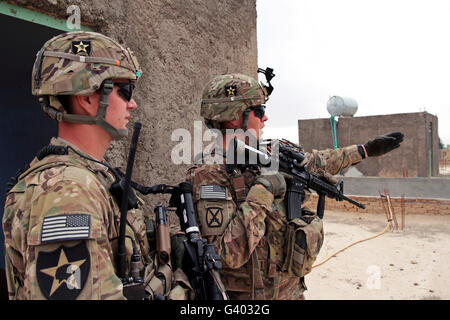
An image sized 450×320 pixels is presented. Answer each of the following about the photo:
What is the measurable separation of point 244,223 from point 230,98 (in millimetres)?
782

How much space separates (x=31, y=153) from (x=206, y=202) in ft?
4.97

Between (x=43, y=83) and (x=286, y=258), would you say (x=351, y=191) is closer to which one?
(x=286, y=258)

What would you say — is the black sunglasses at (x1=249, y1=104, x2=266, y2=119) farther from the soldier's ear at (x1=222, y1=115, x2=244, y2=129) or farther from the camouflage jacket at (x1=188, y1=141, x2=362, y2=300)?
the camouflage jacket at (x1=188, y1=141, x2=362, y2=300)

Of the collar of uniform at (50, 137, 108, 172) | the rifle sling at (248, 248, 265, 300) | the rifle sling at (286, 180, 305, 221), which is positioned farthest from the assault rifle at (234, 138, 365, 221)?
the collar of uniform at (50, 137, 108, 172)

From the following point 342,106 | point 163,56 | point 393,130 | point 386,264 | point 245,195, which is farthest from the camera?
point 342,106

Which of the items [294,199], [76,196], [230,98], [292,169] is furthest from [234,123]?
[76,196]

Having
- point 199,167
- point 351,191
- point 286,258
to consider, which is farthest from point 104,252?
point 351,191

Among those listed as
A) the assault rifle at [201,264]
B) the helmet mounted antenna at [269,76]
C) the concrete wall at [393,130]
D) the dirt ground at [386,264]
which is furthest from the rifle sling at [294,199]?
the concrete wall at [393,130]

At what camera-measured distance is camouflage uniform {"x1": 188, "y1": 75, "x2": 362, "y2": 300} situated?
1809mm

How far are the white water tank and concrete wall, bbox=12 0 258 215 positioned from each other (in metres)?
14.5

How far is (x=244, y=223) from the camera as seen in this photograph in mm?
1794

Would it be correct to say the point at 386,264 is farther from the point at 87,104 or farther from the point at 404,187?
the point at 404,187

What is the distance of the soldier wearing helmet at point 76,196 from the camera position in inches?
35.7

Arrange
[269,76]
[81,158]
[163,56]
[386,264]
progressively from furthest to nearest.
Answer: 1. [386,264]
2. [163,56]
3. [269,76]
4. [81,158]
